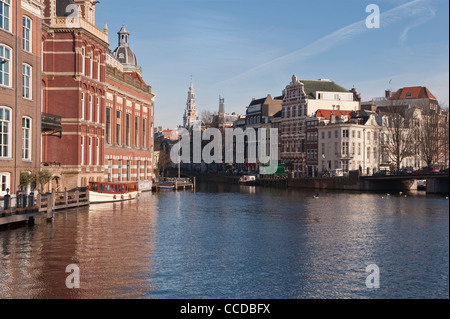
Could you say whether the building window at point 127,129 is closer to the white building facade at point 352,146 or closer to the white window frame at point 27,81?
the white window frame at point 27,81

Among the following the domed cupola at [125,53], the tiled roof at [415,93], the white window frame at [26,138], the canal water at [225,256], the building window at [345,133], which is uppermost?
the domed cupola at [125,53]

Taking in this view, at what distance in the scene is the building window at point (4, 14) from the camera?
45625 millimetres

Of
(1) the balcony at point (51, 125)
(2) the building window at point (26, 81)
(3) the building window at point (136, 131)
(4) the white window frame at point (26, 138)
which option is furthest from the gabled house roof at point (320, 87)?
(4) the white window frame at point (26, 138)

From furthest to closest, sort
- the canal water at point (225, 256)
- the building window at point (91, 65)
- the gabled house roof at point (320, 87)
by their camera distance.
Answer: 1. the gabled house roof at point (320, 87)
2. the building window at point (91, 65)
3. the canal water at point (225, 256)

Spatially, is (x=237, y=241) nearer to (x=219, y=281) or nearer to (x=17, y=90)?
(x=219, y=281)

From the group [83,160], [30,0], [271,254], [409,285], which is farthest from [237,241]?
[83,160]

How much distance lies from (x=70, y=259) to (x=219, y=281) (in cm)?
907

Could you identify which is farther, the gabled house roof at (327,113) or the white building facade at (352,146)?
the gabled house roof at (327,113)

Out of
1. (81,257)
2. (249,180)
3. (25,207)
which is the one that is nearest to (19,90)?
(25,207)

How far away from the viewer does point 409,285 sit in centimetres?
2625

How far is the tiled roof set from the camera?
141 meters

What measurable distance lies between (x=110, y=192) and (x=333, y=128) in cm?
6704

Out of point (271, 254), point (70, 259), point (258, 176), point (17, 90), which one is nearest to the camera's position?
point (70, 259)

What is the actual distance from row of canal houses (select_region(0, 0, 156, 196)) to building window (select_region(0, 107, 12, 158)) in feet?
0.27
